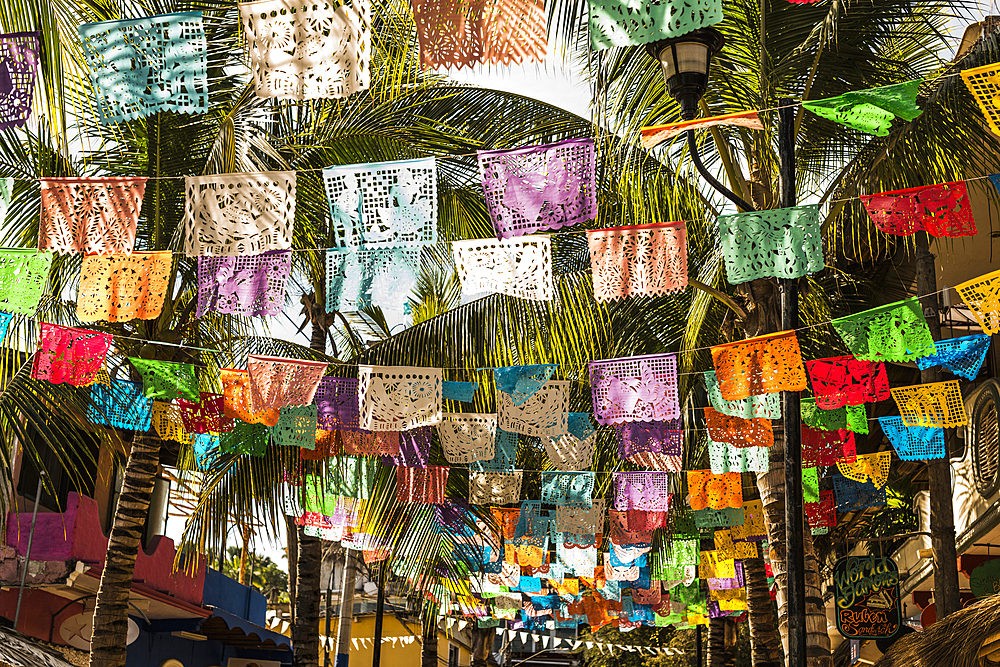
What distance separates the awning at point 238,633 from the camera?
20.5 m

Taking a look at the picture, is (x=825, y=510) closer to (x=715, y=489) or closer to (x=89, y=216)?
(x=715, y=489)

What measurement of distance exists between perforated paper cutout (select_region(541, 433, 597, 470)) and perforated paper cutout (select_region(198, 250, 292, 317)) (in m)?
5.48

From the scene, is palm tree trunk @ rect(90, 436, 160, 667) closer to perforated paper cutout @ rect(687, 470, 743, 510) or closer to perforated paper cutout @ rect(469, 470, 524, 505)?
perforated paper cutout @ rect(469, 470, 524, 505)

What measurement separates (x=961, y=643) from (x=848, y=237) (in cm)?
595

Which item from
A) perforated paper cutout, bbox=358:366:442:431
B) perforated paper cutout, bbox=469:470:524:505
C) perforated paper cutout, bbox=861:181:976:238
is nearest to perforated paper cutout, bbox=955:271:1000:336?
perforated paper cutout, bbox=861:181:976:238

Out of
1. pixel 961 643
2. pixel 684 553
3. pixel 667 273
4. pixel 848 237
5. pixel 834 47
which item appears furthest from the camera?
pixel 684 553

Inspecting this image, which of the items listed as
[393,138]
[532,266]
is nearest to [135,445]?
[393,138]

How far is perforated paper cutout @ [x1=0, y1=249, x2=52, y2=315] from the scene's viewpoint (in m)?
7.59

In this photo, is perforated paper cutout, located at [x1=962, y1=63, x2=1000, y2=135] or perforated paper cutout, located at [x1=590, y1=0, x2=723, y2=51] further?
perforated paper cutout, located at [x1=590, y1=0, x2=723, y2=51]

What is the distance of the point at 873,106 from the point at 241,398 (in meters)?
6.75

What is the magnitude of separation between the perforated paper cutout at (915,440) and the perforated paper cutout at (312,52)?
8.85m

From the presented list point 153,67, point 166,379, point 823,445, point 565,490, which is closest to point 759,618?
point 823,445

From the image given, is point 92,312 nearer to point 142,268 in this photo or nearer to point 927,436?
point 142,268

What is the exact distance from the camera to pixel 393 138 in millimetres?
9523
